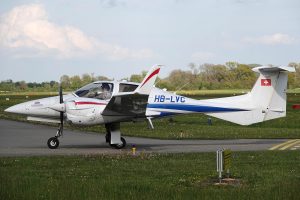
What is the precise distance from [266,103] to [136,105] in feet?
19.2

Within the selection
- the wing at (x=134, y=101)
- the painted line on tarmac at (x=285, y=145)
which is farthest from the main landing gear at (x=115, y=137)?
the painted line on tarmac at (x=285, y=145)

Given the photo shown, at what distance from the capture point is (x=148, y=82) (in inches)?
862

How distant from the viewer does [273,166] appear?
57.3 ft

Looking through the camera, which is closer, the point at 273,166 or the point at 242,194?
the point at 242,194

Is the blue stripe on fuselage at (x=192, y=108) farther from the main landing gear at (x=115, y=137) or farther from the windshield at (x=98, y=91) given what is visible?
the windshield at (x=98, y=91)

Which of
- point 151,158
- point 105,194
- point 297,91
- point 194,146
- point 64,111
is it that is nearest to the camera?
point 105,194

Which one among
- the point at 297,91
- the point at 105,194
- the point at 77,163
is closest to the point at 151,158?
the point at 77,163

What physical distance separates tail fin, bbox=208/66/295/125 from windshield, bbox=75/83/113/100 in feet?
15.4

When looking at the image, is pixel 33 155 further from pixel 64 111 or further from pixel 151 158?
pixel 151 158

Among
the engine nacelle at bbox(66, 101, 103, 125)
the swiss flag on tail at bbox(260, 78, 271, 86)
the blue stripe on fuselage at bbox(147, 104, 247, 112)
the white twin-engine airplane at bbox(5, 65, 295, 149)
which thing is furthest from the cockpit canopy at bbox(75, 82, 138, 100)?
the swiss flag on tail at bbox(260, 78, 271, 86)

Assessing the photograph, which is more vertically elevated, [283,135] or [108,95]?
[108,95]

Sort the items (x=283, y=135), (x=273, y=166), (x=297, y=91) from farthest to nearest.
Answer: (x=297, y=91), (x=283, y=135), (x=273, y=166)

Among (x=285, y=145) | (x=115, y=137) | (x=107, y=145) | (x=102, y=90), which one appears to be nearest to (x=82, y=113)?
(x=102, y=90)

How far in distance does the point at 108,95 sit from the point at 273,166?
817 cm
